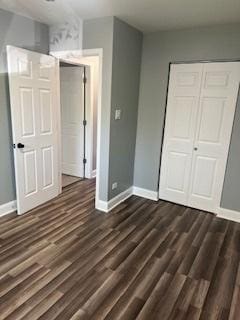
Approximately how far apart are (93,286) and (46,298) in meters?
0.39

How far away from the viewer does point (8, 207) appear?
10.3 feet

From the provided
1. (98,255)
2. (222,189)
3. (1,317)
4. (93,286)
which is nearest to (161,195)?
(222,189)

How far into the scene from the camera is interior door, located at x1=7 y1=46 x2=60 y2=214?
2.85 metres

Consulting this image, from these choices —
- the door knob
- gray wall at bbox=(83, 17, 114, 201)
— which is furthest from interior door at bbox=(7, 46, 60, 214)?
gray wall at bbox=(83, 17, 114, 201)

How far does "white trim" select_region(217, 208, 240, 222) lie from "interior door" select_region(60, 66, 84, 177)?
262 cm

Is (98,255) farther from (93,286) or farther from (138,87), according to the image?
(138,87)

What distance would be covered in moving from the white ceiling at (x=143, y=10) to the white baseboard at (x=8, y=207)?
7.70 feet

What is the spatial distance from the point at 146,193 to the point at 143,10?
2.57 meters

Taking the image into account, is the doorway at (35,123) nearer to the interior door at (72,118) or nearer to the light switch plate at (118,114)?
the light switch plate at (118,114)

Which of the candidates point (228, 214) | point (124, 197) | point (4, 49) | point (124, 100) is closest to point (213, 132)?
point (228, 214)

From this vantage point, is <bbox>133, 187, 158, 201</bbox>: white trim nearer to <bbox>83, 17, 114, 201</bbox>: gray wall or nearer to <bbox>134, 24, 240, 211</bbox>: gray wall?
<bbox>134, 24, 240, 211</bbox>: gray wall

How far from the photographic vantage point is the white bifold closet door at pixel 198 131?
3.06m

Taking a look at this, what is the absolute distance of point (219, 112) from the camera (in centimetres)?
311

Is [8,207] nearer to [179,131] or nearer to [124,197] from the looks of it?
[124,197]
